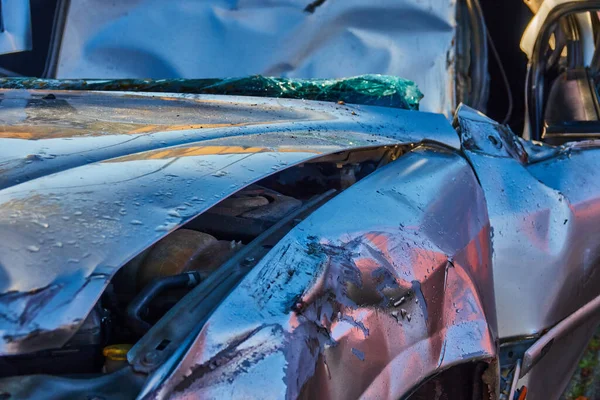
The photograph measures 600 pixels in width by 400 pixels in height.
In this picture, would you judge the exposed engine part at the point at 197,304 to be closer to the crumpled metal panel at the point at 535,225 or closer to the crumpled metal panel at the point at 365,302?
the crumpled metal panel at the point at 365,302

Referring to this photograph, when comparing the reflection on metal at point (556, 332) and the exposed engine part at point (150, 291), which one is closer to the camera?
the exposed engine part at point (150, 291)

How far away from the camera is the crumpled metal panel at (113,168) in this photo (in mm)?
777

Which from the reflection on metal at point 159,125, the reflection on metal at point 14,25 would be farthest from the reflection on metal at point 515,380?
the reflection on metal at point 14,25

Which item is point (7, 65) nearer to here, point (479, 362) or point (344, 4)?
point (344, 4)

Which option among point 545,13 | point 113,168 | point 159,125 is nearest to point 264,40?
point 545,13

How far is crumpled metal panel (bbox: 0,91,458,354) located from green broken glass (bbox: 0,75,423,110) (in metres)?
0.19

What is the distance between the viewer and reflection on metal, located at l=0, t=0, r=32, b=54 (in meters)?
1.90

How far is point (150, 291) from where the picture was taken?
958 mm

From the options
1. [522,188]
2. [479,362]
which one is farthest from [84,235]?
[522,188]

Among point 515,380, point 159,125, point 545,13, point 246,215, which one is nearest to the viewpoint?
point 246,215

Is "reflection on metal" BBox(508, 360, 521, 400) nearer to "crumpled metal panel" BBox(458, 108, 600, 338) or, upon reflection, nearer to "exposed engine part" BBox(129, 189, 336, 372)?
"crumpled metal panel" BBox(458, 108, 600, 338)

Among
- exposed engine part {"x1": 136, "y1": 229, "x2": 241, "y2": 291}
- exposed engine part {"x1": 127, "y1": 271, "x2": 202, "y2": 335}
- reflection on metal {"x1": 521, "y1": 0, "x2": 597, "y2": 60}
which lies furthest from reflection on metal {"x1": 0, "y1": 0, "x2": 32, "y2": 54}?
reflection on metal {"x1": 521, "y1": 0, "x2": 597, "y2": 60}

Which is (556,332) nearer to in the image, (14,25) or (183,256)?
(183,256)

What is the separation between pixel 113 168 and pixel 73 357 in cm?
31
